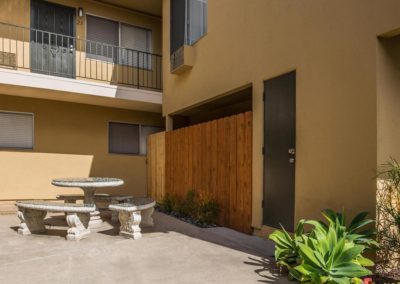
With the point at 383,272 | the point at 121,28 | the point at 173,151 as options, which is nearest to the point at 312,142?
the point at 383,272

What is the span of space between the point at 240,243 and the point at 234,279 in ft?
5.14

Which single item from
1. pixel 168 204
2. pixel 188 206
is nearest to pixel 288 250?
pixel 188 206

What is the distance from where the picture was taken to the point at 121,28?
10.9 meters

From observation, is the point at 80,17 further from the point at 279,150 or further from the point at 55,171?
the point at 279,150

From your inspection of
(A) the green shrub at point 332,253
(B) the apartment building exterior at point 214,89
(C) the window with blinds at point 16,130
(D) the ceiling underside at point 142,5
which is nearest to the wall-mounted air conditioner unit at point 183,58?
(B) the apartment building exterior at point 214,89

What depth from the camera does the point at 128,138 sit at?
36.6 feet

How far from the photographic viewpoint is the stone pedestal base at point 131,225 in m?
5.48

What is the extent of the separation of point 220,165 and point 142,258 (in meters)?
2.75

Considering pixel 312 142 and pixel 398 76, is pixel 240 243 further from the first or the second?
pixel 398 76

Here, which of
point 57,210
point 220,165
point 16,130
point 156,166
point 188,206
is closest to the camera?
point 57,210

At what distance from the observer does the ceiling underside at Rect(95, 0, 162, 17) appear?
33.9 feet

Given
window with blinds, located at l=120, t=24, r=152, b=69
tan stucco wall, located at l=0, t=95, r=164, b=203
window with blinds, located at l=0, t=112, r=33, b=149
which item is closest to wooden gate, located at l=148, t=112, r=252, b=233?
tan stucco wall, located at l=0, t=95, r=164, b=203

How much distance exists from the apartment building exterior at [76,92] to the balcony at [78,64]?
26 mm

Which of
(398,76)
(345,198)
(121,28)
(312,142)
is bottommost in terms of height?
(345,198)
